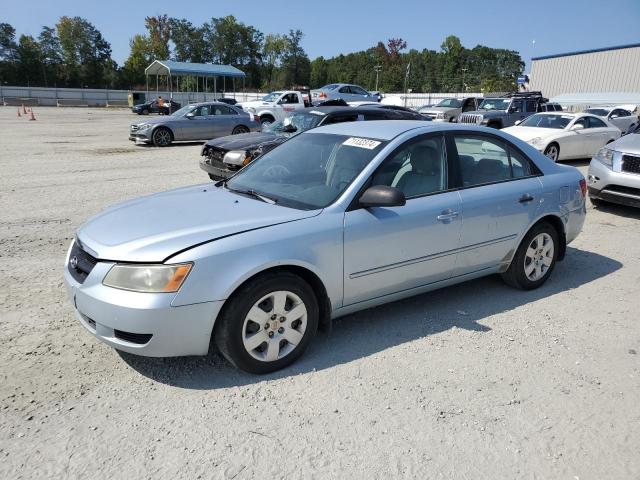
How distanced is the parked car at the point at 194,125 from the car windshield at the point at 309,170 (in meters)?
13.6

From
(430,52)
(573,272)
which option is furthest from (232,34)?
(573,272)

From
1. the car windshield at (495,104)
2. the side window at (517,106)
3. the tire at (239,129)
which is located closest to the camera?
the tire at (239,129)

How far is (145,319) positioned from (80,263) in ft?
2.38

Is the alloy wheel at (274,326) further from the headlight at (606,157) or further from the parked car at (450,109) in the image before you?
the parked car at (450,109)

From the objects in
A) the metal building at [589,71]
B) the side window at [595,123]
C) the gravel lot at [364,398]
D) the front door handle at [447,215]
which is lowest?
the gravel lot at [364,398]

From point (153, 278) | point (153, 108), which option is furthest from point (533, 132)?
point (153, 108)

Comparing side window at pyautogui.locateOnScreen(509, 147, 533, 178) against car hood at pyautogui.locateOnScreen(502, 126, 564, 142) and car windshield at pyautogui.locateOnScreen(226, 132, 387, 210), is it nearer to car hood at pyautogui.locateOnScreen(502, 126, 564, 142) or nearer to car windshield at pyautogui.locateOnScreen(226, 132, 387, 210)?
car windshield at pyautogui.locateOnScreen(226, 132, 387, 210)

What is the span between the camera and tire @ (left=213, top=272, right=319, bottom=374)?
3174 mm

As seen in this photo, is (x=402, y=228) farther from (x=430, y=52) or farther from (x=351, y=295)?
(x=430, y=52)

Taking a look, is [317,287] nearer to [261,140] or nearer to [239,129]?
[261,140]

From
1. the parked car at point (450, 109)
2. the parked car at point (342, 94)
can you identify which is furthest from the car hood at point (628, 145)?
the parked car at point (342, 94)

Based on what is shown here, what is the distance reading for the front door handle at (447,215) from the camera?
410 centimetres

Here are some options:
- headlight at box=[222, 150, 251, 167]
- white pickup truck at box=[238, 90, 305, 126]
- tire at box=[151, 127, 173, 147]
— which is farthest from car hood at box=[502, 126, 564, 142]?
white pickup truck at box=[238, 90, 305, 126]

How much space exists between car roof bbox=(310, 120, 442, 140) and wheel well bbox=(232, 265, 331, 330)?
Result: 134 centimetres
